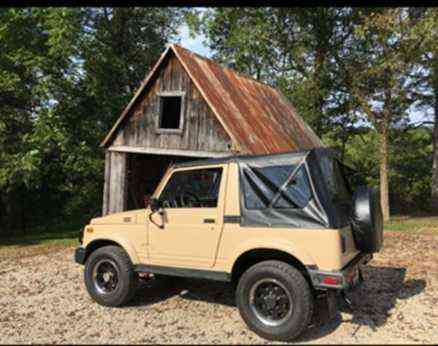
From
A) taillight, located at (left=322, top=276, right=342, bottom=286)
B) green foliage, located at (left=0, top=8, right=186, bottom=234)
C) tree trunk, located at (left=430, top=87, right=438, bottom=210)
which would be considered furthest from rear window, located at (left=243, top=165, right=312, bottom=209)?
tree trunk, located at (left=430, top=87, right=438, bottom=210)

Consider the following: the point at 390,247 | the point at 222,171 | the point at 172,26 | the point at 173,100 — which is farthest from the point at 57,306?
the point at 172,26

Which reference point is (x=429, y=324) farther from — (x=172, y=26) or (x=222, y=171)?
(x=172, y=26)

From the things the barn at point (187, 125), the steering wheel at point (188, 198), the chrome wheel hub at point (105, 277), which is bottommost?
the chrome wheel hub at point (105, 277)

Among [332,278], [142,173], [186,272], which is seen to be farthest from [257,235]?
[142,173]

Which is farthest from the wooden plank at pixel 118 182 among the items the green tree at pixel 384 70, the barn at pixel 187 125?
the green tree at pixel 384 70

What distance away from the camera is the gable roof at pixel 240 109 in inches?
505

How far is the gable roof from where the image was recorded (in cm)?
1282

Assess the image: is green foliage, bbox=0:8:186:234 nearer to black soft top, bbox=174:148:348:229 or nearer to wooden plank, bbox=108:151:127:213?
wooden plank, bbox=108:151:127:213

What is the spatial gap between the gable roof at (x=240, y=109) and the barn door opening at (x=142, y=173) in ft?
4.48

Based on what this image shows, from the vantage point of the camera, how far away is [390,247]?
490 inches

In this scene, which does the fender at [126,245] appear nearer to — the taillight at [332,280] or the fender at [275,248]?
the fender at [275,248]

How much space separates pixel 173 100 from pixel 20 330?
36.7 ft

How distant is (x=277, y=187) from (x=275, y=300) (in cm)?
148

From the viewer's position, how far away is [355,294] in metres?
7.69
